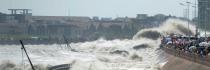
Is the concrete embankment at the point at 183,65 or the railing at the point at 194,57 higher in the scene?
the railing at the point at 194,57

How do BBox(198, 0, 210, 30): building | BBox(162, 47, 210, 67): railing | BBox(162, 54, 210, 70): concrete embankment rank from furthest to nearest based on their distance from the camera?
BBox(198, 0, 210, 30): building, BBox(162, 54, 210, 70): concrete embankment, BBox(162, 47, 210, 67): railing

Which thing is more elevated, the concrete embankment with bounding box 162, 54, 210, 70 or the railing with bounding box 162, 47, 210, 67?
the railing with bounding box 162, 47, 210, 67

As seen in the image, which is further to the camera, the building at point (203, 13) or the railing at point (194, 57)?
the building at point (203, 13)

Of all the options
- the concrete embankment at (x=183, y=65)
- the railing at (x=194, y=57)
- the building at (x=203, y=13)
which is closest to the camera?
the railing at (x=194, y=57)

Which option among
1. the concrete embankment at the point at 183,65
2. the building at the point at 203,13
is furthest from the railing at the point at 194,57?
the building at the point at 203,13

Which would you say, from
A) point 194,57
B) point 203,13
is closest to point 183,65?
point 194,57

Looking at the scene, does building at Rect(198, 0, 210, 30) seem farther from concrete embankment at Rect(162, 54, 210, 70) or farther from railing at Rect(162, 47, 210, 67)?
concrete embankment at Rect(162, 54, 210, 70)

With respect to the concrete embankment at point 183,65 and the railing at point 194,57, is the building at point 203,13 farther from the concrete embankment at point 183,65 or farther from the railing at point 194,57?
the concrete embankment at point 183,65

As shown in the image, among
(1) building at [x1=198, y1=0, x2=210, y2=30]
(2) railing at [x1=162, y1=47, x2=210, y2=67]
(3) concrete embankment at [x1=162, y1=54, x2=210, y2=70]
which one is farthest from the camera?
(1) building at [x1=198, y1=0, x2=210, y2=30]

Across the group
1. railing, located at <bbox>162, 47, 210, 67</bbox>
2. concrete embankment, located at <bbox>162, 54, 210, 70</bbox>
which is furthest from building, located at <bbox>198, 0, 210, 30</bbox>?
concrete embankment, located at <bbox>162, 54, 210, 70</bbox>

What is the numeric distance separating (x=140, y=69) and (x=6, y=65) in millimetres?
12019

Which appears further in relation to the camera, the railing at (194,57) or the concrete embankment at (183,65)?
the concrete embankment at (183,65)

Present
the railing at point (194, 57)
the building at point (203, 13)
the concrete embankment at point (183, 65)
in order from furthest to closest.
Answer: the building at point (203, 13) < the concrete embankment at point (183, 65) < the railing at point (194, 57)

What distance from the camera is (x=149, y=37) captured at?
11344 centimetres
